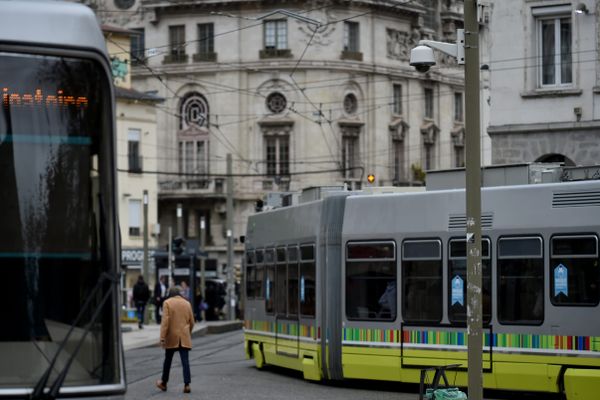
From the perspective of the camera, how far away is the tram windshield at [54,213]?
9586mm

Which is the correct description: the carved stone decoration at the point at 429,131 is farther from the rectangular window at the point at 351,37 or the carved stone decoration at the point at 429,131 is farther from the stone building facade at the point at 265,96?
the rectangular window at the point at 351,37

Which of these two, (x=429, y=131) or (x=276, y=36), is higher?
(x=276, y=36)

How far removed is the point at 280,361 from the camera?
82.6 feet

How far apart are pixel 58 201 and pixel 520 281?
11.2m

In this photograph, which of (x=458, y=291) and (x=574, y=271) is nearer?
(x=574, y=271)

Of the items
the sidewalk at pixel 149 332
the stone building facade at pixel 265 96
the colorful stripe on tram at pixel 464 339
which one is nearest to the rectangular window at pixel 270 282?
the colorful stripe on tram at pixel 464 339

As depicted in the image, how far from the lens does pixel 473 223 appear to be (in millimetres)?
15555

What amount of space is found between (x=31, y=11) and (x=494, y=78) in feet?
77.9

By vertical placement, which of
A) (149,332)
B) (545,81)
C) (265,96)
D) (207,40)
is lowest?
(149,332)

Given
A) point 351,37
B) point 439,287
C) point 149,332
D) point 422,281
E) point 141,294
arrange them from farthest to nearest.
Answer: point 351,37 → point 141,294 → point 149,332 → point 422,281 → point 439,287

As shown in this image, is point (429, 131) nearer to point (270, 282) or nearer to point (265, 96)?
point (265, 96)

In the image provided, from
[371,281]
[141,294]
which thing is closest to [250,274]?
[371,281]

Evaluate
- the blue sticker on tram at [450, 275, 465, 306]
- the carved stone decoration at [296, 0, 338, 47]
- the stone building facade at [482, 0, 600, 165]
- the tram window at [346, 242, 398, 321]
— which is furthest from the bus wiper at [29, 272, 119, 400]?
the carved stone decoration at [296, 0, 338, 47]

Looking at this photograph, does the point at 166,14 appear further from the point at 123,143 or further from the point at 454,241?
the point at 454,241
